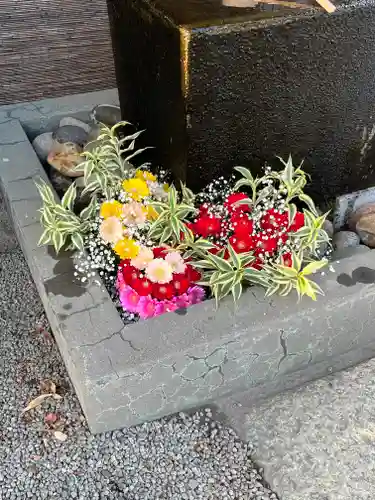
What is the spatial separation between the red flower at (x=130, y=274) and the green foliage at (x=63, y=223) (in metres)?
0.18

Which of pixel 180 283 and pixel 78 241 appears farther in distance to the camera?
pixel 78 241

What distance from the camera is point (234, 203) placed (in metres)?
1.93

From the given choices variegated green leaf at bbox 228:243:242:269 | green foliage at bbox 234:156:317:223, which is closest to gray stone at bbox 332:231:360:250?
green foliage at bbox 234:156:317:223

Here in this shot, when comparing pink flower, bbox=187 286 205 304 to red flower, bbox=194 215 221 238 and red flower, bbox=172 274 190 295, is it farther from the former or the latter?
red flower, bbox=194 215 221 238

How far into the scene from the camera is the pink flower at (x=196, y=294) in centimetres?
185

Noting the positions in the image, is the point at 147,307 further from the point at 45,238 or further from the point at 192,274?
the point at 45,238

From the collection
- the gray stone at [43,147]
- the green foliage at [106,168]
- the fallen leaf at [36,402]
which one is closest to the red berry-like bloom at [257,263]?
the green foliage at [106,168]

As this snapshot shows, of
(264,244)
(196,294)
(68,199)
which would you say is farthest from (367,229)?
(68,199)

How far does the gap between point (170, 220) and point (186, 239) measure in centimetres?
8

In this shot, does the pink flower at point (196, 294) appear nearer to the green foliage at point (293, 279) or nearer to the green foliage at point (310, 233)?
the green foliage at point (293, 279)

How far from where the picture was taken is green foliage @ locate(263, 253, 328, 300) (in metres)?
1.75

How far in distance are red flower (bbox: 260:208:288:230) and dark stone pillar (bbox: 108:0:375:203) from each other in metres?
0.24

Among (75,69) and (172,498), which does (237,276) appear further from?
(75,69)

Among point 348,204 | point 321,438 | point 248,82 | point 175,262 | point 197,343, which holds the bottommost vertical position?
point 321,438
